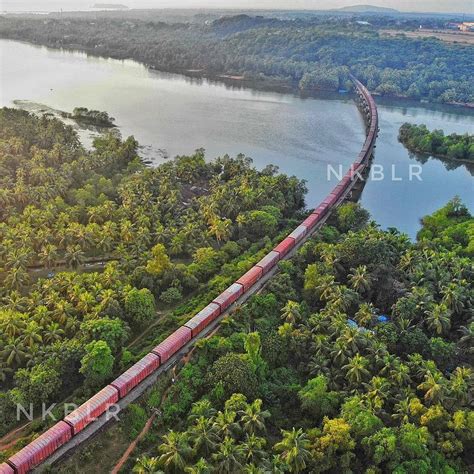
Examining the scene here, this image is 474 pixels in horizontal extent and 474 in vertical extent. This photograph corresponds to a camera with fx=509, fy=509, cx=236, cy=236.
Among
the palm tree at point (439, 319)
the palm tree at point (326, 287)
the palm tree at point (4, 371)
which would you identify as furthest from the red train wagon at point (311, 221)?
the palm tree at point (4, 371)

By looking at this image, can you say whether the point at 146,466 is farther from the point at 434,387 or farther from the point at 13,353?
the point at 434,387

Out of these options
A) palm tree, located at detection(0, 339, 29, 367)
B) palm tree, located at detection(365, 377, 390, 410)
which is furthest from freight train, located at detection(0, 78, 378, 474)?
palm tree, located at detection(365, 377, 390, 410)

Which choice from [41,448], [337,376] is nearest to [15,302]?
[41,448]

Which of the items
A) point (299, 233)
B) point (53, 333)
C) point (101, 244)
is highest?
point (299, 233)

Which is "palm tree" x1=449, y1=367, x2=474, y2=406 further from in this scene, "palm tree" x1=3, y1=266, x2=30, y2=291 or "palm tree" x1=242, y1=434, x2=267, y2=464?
"palm tree" x1=3, y1=266, x2=30, y2=291

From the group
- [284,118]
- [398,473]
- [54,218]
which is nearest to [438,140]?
[284,118]

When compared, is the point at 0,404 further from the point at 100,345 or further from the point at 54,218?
the point at 54,218
